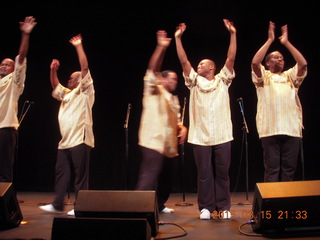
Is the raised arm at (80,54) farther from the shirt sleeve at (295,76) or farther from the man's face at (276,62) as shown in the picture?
the shirt sleeve at (295,76)

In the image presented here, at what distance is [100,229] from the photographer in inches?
84.7

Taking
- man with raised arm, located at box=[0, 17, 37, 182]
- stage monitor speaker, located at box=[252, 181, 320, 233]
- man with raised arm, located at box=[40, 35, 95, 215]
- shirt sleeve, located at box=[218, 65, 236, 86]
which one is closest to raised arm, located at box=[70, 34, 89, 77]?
man with raised arm, located at box=[40, 35, 95, 215]

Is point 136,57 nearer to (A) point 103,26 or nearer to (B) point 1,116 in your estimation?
(A) point 103,26

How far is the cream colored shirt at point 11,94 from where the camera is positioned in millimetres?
3900

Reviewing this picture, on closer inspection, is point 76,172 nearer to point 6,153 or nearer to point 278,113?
point 6,153

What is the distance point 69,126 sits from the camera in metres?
4.02

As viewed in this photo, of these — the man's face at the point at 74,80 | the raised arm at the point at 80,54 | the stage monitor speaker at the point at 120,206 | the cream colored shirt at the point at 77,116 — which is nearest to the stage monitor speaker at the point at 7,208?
the stage monitor speaker at the point at 120,206

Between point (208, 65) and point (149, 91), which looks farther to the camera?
point (208, 65)

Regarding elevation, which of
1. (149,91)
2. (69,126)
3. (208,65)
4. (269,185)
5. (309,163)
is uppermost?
(208,65)

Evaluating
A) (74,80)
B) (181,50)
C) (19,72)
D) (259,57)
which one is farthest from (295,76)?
(19,72)

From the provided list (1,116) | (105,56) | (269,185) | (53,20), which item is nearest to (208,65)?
(269,185)

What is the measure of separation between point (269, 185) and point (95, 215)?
1397 mm

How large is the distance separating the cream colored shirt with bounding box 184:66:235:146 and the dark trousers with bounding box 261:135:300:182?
43cm

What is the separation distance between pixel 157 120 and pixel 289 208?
133 centimetres
